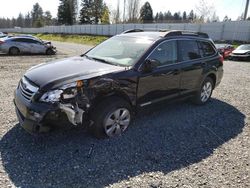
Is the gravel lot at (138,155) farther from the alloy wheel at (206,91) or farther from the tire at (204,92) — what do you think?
the alloy wheel at (206,91)

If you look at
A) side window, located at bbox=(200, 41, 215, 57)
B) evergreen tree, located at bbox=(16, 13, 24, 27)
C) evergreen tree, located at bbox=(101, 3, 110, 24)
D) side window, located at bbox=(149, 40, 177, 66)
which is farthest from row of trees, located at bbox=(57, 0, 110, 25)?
side window, located at bbox=(149, 40, 177, 66)

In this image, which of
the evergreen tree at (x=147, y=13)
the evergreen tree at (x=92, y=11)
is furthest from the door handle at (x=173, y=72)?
the evergreen tree at (x=147, y=13)

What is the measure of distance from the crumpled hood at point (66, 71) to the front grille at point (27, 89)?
0.07 m

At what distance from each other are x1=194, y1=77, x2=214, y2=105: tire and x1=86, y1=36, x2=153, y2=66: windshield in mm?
2152

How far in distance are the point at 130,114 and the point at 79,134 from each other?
37.6 inches

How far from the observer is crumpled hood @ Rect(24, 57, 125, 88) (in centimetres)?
402

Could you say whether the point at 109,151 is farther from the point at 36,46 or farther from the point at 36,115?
the point at 36,46

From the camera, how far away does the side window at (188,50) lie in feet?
18.8

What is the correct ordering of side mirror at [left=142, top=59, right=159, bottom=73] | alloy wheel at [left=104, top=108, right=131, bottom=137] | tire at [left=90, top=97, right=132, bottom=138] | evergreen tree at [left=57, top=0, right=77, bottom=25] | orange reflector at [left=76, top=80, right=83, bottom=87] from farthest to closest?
evergreen tree at [left=57, top=0, right=77, bottom=25]
side mirror at [left=142, top=59, right=159, bottom=73]
alloy wheel at [left=104, top=108, right=131, bottom=137]
tire at [left=90, top=97, right=132, bottom=138]
orange reflector at [left=76, top=80, right=83, bottom=87]

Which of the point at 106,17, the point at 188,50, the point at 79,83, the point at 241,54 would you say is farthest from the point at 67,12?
the point at 79,83

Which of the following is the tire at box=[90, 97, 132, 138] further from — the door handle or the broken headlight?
the door handle

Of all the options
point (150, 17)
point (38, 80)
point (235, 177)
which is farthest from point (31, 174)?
point (150, 17)

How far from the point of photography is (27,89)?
416 centimetres

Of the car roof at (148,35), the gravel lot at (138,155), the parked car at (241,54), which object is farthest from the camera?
the parked car at (241,54)
